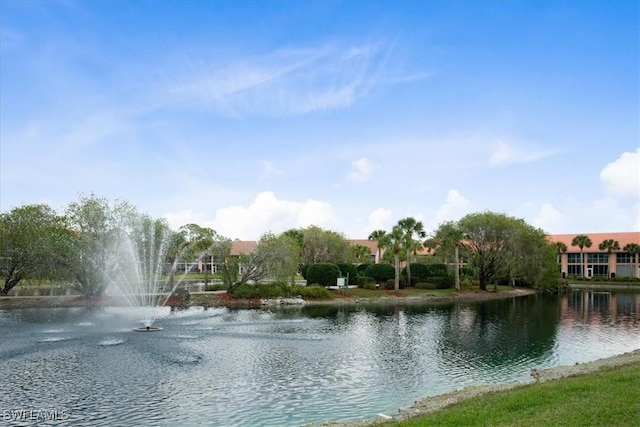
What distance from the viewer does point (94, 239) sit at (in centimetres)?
5184

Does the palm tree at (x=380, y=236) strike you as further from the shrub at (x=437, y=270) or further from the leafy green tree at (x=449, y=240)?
the leafy green tree at (x=449, y=240)

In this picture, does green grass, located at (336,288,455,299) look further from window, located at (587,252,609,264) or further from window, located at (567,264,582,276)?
window, located at (587,252,609,264)

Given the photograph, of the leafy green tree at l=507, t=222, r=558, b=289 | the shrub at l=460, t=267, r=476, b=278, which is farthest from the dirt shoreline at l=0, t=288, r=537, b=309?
the shrub at l=460, t=267, r=476, b=278

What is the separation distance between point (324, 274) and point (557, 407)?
2106 inches

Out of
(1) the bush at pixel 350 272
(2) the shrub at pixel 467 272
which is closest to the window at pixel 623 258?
(2) the shrub at pixel 467 272

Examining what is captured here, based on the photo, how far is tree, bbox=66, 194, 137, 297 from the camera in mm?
50812

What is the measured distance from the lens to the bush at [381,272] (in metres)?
74.6

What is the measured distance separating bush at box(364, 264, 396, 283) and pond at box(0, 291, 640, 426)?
29.6 meters

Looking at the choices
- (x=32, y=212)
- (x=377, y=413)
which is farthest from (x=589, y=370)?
(x=32, y=212)

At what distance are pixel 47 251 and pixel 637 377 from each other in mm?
47521

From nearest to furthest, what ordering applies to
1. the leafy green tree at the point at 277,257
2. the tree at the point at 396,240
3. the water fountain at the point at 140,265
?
the water fountain at the point at 140,265
the leafy green tree at the point at 277,257
the tree at the point at 396,240

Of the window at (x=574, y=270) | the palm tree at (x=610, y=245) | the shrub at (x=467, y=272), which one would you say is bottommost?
the window at (x=574, y=270)

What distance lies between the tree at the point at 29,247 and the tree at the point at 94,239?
1.14 metres

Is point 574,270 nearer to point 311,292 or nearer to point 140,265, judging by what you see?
point 311,292
